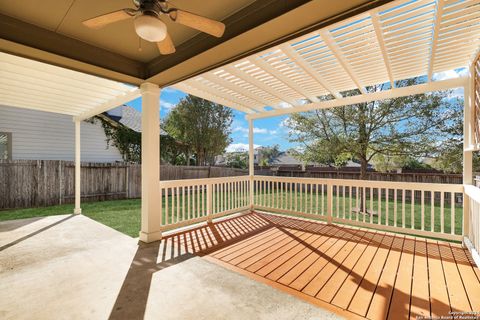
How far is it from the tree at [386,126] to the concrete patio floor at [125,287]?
19.4 feet

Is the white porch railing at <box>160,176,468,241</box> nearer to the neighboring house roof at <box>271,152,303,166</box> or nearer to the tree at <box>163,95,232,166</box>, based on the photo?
the tree at <box>163,95,232,166</box>

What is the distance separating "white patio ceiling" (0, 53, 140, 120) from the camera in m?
3.34

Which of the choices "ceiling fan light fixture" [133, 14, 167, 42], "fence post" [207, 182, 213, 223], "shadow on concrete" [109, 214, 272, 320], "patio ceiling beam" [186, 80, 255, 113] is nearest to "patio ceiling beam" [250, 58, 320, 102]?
"patio ceiling beam" [186, 80, 255, 113]

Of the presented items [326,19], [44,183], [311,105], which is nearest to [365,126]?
[311,105]

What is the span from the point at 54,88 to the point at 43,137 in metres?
5.53

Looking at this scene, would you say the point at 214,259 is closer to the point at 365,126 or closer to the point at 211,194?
the point at 211,194

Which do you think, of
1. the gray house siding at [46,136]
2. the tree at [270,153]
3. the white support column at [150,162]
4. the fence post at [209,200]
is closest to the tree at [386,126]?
the fence post at [209,200]

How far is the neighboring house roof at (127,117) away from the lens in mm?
11352

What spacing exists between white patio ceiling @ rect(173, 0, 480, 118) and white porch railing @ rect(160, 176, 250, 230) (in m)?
1.78

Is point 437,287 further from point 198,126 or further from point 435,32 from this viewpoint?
point 198,126

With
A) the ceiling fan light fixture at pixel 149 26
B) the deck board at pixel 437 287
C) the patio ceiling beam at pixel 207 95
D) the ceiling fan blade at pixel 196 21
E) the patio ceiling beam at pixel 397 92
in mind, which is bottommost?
the deck board at pixel 437 287

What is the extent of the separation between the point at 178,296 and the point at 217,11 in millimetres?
2788

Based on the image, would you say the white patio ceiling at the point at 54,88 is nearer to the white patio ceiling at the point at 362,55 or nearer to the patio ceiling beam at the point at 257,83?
the white patio ceiling at the point at 362,55

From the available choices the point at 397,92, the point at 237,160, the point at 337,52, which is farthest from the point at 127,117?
the point at 397,92
